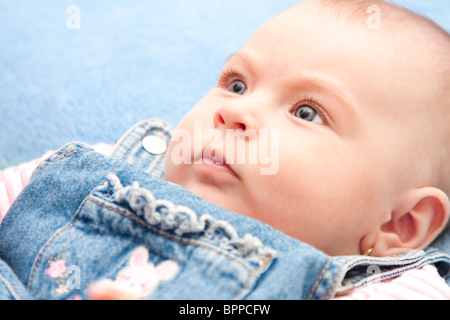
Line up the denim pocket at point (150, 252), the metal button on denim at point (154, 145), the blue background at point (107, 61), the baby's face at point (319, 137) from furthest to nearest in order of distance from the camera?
the blue background at point (107, 61)
the metal button on denim at point (154, 145)
the baby's face at point (319, 137)
the denim pocket at point (150, 252)

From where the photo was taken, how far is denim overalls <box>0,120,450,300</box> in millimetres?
812

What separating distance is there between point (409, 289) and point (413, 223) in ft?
0.55

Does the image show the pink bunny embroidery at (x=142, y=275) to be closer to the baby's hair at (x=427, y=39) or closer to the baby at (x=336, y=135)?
the baby at (x=336, y=135)

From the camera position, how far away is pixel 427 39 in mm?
1051

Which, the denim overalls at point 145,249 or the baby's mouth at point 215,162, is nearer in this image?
the denim overalls at point 145,249

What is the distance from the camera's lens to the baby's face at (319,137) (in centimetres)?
94

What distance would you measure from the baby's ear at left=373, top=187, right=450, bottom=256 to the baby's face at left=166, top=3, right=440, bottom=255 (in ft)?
0.13

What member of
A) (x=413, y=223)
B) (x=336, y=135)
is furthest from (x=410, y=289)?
(x=336, y=135)

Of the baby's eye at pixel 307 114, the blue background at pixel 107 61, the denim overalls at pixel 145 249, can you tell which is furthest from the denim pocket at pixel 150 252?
the blue background at pixel 107 61

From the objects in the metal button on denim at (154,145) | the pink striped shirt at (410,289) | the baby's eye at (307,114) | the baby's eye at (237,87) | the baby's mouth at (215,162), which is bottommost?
the pink striped shirt at (410,289)

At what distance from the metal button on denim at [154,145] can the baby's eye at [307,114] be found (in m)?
0.41

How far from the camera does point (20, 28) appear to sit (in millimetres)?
1688

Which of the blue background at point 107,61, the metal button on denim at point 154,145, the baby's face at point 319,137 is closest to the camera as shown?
the baby's face at point 319,137

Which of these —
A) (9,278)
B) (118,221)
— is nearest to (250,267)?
(118,221)
